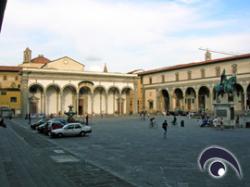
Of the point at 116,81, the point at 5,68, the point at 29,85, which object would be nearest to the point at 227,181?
the point at 29,85

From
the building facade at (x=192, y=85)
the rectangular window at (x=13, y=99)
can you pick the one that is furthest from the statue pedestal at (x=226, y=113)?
the rectangular window at (x=13, y=99)

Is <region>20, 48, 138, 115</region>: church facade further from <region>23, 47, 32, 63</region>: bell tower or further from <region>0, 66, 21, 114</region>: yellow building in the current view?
<region>23, 47, 32, 63</region>: bell tower

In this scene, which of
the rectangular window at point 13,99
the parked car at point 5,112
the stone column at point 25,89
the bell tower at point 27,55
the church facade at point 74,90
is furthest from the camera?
the bell tower at point 27,55

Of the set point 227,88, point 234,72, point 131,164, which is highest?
point 234,72

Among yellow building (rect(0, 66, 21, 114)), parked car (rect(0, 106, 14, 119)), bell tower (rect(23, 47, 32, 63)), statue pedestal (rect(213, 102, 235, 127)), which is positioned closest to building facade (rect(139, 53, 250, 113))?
statue pedestal (rect(213, 102, 235, 127))

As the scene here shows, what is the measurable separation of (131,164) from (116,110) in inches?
2148

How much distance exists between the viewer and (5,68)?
70875mm

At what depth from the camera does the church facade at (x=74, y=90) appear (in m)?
56.8

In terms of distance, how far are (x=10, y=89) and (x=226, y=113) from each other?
4809 cm

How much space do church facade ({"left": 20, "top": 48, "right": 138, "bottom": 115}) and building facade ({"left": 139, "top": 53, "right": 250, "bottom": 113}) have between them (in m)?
4.76

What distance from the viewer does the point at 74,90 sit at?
2405 inches

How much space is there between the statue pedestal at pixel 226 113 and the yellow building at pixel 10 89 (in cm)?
4389

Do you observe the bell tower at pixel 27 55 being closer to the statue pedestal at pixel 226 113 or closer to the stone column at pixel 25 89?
the stone column at pixel 25 89

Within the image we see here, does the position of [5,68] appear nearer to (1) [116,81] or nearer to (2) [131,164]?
(1) [116,81]
